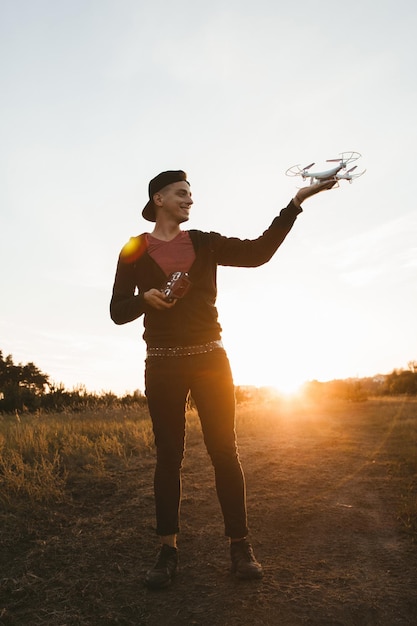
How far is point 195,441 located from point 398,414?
5.95m

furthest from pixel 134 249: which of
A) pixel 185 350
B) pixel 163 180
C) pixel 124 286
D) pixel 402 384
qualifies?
pixel 402 384

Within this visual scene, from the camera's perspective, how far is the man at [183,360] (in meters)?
2.88

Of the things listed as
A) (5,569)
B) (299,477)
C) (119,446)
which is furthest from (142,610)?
(119,446)

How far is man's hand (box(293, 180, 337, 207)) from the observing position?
9.84 ft

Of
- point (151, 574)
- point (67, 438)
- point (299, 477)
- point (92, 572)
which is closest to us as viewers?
point (151, 574)

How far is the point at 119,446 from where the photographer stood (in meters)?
6.11

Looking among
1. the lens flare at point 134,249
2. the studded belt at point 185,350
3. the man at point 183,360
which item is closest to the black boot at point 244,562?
the man at point 183,360

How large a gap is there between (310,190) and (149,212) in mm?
1081

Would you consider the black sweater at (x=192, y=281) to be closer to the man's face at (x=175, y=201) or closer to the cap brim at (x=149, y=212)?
the man's face at (x=175, y=201)

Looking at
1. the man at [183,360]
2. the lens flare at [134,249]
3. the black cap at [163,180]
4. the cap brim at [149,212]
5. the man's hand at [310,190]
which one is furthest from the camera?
the cap brim at [149,212]

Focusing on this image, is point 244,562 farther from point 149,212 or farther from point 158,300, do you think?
point 149,212

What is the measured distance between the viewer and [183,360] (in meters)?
2.94

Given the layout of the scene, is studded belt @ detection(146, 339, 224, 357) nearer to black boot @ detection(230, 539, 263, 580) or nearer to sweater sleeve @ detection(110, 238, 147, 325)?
sweater sleeve @ detection(110, 238, 147, 325)

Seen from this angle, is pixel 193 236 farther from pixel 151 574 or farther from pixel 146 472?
pixel 146 472
